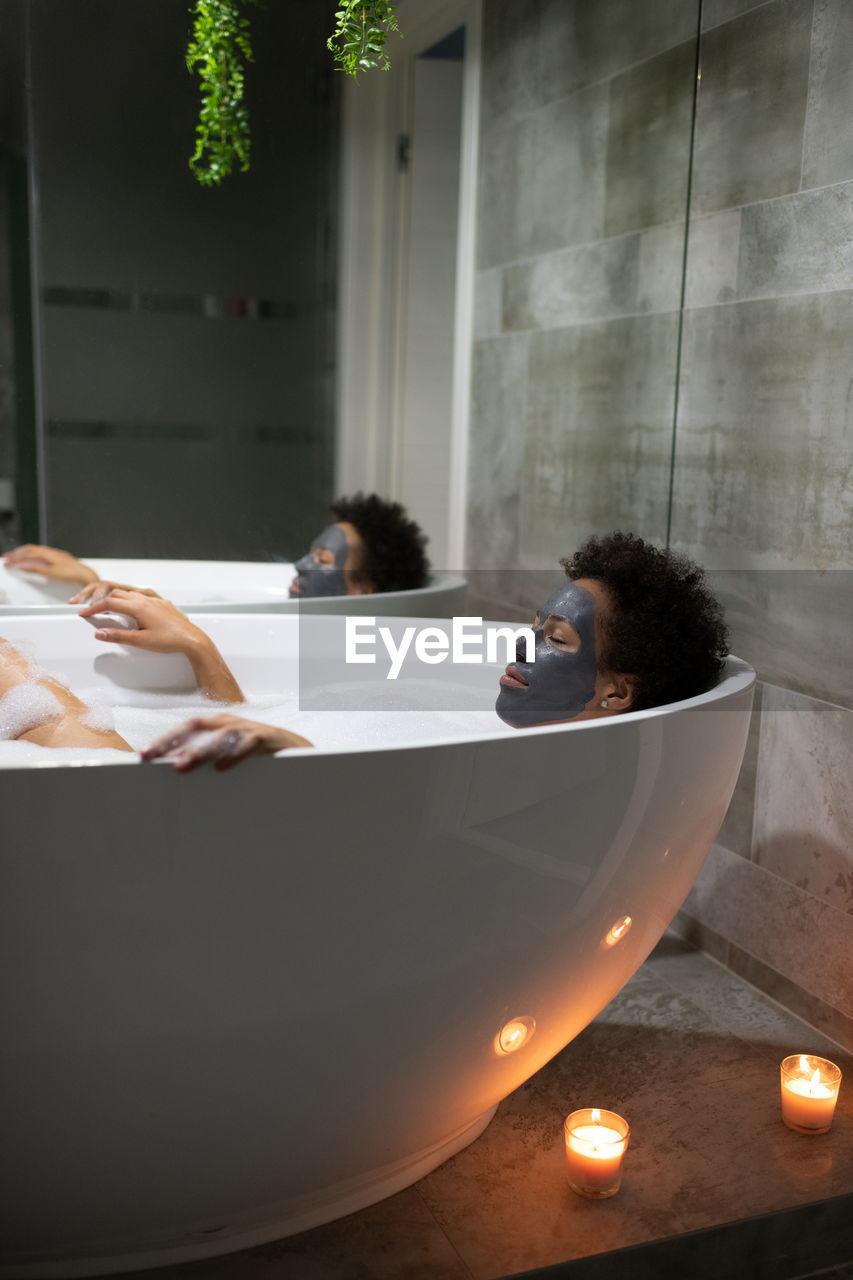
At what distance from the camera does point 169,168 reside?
1.90 metres

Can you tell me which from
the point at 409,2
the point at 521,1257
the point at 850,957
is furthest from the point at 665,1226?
the point at 409,2

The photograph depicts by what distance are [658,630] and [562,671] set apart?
137mm

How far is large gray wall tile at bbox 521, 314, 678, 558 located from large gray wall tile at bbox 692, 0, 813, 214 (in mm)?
262

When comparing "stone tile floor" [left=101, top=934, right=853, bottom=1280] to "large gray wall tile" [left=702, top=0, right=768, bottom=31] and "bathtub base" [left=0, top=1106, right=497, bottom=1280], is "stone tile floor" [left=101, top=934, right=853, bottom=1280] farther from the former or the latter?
"large gray wall tile" [left=702, top=0, right=768, bottom=31]

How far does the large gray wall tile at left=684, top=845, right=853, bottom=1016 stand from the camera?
5.66 ft

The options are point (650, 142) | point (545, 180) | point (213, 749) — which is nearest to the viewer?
point (213, 749)

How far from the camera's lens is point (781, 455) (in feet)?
5.86

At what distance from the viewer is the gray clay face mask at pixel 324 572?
6.73 feet

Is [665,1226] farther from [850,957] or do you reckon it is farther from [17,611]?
[17,611]

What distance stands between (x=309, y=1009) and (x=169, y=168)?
4.84 ft

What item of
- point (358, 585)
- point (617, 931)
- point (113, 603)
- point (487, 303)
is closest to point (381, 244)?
point (487, 303)

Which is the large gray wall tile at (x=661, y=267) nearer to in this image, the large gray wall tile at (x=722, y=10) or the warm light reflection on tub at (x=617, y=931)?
the large gray wall tile at (x=722, y=10)

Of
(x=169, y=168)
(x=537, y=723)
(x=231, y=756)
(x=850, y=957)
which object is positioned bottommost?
(x=850, y=957)

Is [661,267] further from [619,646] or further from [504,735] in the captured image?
[504,735]
